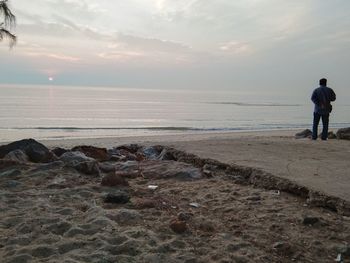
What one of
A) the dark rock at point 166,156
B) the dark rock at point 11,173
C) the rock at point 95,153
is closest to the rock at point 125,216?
the dark rock at point 11,173

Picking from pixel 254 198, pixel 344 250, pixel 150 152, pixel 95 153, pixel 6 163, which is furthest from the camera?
pixel 150 152

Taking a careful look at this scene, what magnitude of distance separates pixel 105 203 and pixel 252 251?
2432 mm

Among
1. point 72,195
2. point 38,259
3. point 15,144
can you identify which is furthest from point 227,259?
point 15,144

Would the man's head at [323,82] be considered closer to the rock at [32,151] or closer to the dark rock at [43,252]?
the rock at [32,151]

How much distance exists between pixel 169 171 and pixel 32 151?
3.30 m

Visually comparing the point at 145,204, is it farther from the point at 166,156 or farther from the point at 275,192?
the point at 166,156

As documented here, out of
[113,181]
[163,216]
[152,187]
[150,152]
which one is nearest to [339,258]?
[163,216]

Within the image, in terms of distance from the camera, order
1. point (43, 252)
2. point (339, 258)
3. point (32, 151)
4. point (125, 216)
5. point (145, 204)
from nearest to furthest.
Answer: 1. point (43, 252)
2. point (339, 258)
3. point (125, 216)
4. point (145, 204)
5. point (32, 151)

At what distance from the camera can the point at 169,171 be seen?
7945 millimetres

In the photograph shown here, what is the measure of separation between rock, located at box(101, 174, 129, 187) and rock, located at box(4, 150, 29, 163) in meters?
2.53

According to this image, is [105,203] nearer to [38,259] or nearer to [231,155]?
[38,259]

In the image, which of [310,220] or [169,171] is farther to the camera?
[169,171]

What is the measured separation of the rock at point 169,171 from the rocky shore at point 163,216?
0.9 inches

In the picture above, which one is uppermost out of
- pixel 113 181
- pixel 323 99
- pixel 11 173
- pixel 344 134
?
pixel 323 99
